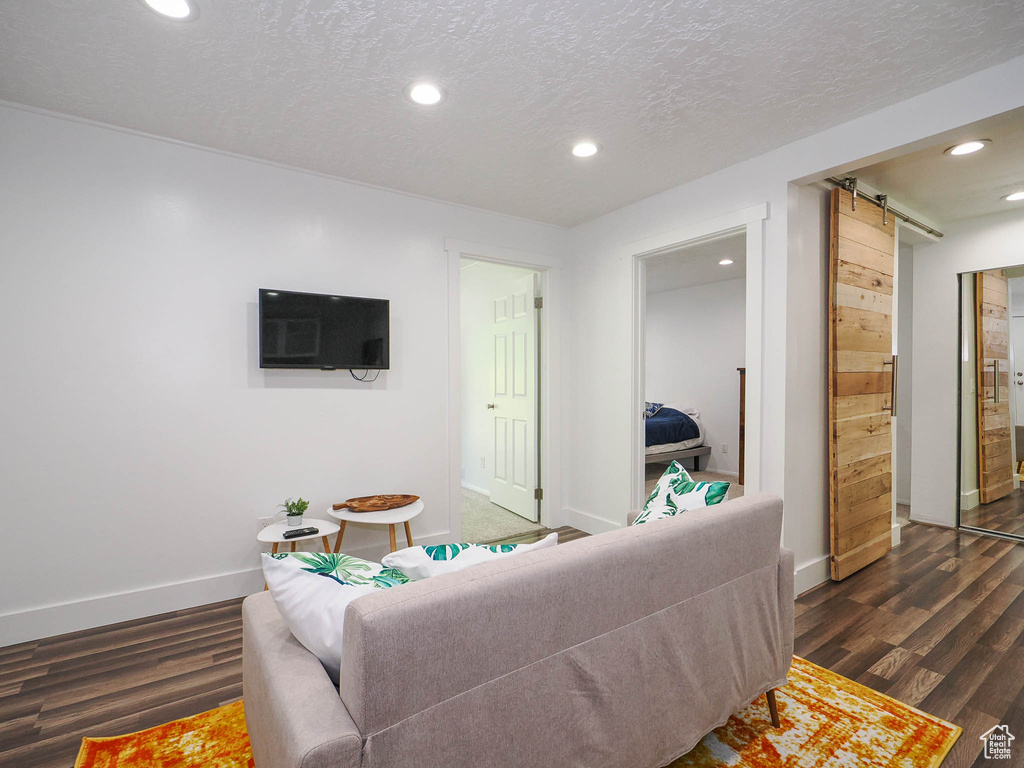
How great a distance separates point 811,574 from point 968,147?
2.49 metres

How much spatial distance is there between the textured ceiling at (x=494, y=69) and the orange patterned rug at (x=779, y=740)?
2.49 meters

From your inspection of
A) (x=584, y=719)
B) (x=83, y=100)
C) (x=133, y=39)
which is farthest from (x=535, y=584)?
(x=83, y=100)

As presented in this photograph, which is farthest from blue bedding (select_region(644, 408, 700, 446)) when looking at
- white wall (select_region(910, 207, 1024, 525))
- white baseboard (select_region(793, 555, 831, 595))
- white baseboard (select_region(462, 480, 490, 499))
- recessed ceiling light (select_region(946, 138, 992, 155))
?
recessed ceiling light (select_region(946, 138, 992, 155))

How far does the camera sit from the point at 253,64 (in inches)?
79.7

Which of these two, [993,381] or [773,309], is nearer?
[773,309]

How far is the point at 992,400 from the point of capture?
3.98 meters

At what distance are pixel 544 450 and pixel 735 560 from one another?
268cm

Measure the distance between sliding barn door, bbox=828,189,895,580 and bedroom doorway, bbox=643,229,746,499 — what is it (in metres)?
2.26

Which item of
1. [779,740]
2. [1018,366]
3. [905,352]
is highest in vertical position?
[905,352]

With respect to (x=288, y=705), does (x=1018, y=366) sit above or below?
above

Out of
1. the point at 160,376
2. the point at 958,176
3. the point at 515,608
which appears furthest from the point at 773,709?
the point at 958,176

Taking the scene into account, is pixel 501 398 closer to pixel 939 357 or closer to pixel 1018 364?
pixel 939 357

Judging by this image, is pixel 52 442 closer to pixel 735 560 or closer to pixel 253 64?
pixel 253 64

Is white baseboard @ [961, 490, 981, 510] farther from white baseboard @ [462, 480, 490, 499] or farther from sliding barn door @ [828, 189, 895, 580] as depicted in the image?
white baseboard @ [462, 480, 490, 499]
